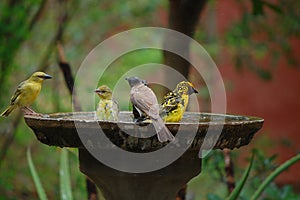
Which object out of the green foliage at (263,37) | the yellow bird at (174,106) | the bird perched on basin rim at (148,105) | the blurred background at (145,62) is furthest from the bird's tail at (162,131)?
the green foliage at (263,37)

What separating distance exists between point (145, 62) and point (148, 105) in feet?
11.6

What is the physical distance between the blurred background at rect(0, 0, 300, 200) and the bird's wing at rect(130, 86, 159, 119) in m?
1.66

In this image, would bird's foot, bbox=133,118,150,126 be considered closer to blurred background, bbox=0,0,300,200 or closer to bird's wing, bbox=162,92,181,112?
bird's wing, bbox=162,92,181,112

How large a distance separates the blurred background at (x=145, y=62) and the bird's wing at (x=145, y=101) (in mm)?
1661

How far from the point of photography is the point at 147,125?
2.03 m

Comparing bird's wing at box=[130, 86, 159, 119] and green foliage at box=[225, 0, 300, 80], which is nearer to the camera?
bird's wing at box=[130, 86, 159, 119]

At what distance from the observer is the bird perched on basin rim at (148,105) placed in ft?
6.54

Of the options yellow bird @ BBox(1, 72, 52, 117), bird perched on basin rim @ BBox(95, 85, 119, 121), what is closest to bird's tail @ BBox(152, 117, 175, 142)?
bird perched on basin rim @ BBox(95, 85, 119, 121)

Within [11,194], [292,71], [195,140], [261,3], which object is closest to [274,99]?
[292,71]

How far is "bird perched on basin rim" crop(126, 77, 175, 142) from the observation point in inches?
78.4

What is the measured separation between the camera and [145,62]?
18.5 ft

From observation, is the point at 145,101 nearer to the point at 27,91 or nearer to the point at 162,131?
the point at 162,131

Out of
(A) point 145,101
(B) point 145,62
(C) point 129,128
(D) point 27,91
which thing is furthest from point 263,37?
(C) point 129,128

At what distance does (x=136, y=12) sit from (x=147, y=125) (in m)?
4.50
